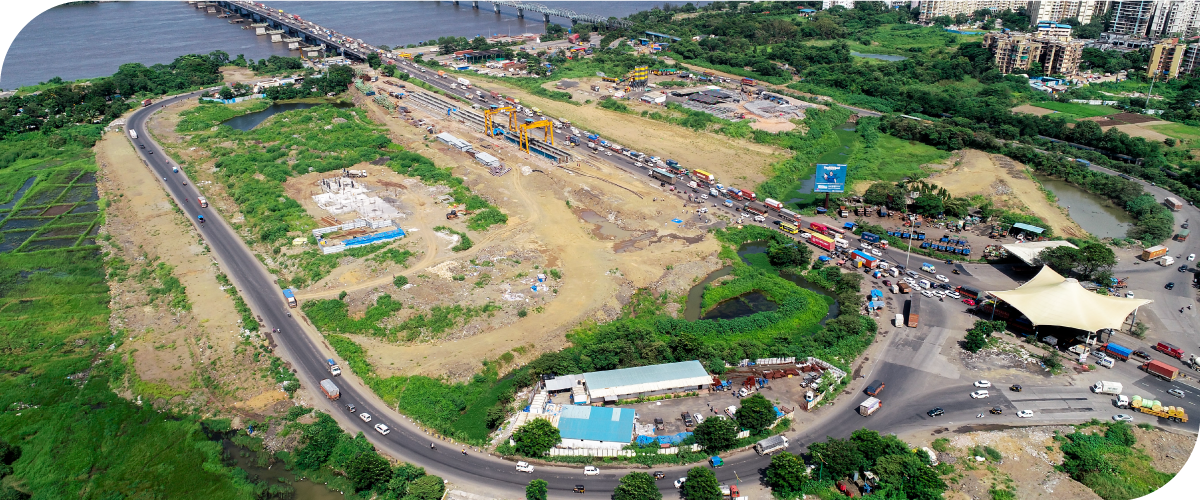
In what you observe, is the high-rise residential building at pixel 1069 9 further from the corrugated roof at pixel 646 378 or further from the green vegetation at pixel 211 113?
the green vegetation at pixel 211 113

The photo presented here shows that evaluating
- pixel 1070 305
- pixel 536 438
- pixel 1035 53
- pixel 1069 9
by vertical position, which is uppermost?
pixel 1069 9

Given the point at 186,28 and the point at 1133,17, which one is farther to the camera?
the point at 186,28

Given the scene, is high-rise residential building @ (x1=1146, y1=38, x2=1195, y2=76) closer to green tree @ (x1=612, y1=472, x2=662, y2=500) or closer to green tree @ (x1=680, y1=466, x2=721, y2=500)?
green tree @ (x1=680, y1=466, x2=721, y2=500)

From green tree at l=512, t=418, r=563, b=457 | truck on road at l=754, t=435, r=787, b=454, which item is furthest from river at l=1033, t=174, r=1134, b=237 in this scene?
green tree at l=512, t=418, r=563, b=457

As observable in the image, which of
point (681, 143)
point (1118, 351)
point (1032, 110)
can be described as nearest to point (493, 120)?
point (681, 143)

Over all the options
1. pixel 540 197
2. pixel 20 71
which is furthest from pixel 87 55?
pixel 540 197

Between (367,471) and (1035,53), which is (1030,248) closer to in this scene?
(367,471)

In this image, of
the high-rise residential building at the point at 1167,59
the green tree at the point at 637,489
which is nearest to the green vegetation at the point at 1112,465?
the green tree at the point at 637,489

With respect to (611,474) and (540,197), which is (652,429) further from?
(540,197)
